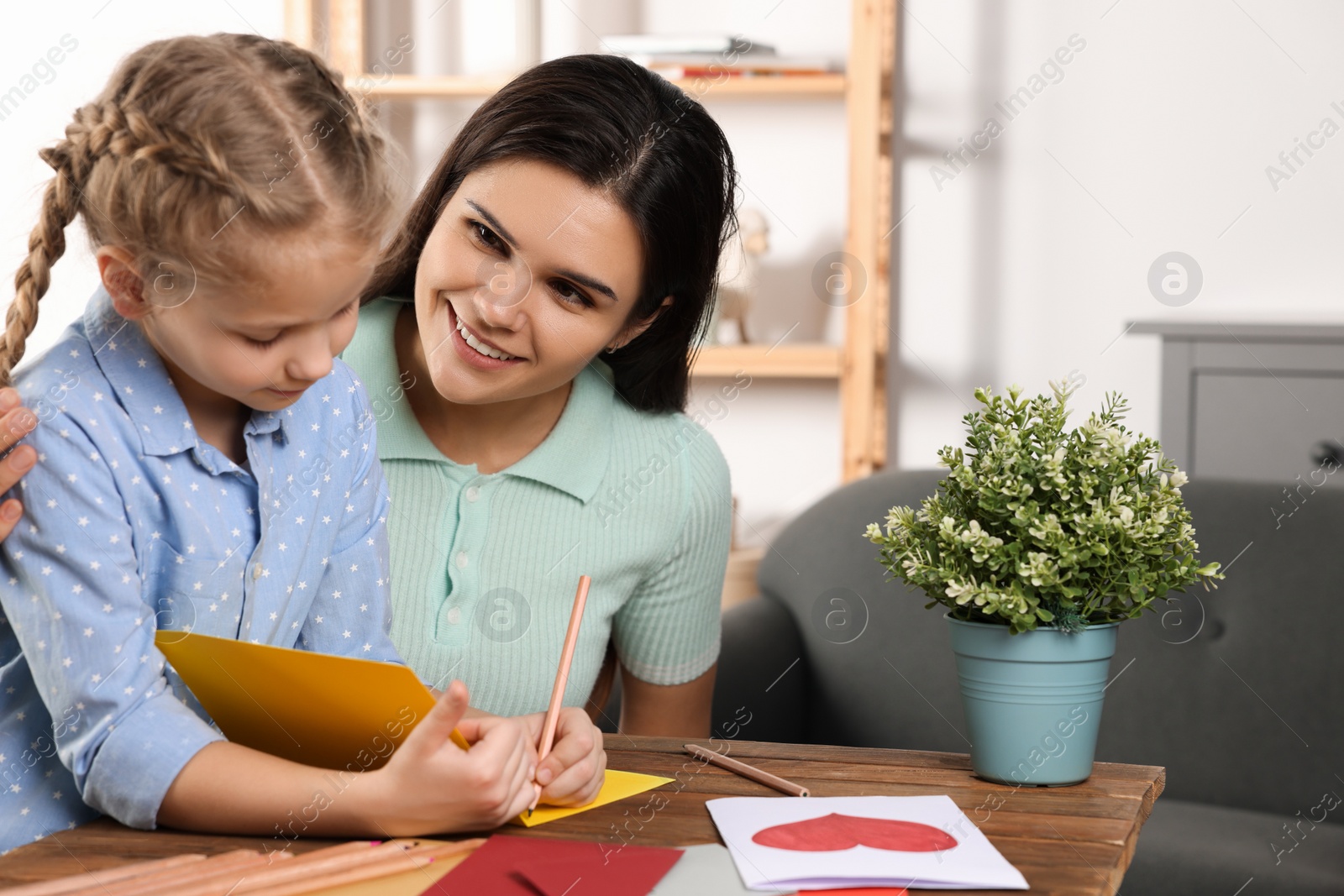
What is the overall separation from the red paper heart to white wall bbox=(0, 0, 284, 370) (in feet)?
9.33

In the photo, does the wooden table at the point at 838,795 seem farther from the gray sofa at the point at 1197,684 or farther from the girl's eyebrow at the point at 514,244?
the gray sofa at the point at 1197,684

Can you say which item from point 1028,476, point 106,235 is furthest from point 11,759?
point 1028,476

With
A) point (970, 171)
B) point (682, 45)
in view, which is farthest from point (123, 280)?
point (970, 171)

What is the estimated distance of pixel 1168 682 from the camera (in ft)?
5.80

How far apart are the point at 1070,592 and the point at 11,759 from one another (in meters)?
0.75

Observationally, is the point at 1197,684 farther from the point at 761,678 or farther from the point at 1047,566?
the point at 1047,566

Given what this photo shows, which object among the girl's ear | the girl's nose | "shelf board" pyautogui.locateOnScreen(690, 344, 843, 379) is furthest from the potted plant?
"shelf board" pyautogui.locateOnScreen(690, 344, 843, 379)

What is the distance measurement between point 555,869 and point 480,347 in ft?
2.07

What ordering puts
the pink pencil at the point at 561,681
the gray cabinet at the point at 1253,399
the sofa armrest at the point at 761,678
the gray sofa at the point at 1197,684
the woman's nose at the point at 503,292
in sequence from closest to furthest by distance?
the pink pencil at the point at 561,681 → the woman's nose at the point at 503,292 → the gray sofa at the point at 1197,684 → the sofa armrest at the point at 761,678 → the gray cabinet at the point at 1253,399

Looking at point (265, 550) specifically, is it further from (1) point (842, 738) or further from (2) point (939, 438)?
(2) point (939, 438)

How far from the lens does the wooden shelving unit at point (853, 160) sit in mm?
2895

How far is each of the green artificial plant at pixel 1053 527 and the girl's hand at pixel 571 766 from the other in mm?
276

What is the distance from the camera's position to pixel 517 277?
1258 mm

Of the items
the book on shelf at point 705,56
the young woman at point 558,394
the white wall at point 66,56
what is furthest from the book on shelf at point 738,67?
the young woman at point 558,394
